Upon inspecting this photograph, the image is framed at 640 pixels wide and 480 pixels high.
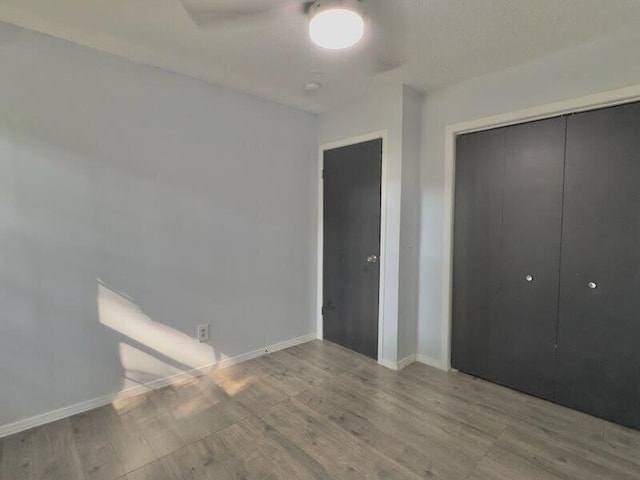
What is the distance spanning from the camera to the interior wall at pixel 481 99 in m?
1.98

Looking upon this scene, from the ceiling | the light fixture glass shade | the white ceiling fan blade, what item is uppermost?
the ceiling

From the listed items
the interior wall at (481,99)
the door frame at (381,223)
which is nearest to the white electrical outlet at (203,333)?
the door frame at (381,223)

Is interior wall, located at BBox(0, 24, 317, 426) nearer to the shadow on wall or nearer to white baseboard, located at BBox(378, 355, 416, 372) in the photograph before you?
the shadow on wall

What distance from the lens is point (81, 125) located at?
6.95ft

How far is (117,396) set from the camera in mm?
2324

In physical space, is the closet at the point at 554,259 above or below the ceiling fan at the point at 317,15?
below

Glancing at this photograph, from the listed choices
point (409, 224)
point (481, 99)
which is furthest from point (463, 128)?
point (409, 224)

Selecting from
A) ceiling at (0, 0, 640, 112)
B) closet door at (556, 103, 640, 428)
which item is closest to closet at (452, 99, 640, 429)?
closet door at (556, 103, 640, 428)

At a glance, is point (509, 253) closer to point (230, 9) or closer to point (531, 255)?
point (531, 255)

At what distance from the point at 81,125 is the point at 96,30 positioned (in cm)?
57

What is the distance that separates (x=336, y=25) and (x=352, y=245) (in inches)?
76.0

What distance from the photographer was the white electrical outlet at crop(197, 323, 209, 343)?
270 centimetres

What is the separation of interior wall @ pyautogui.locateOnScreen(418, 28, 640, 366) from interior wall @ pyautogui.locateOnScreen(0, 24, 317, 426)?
4.38 ft

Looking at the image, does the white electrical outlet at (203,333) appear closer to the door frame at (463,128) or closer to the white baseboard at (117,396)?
the white baseboard at (117,396)
